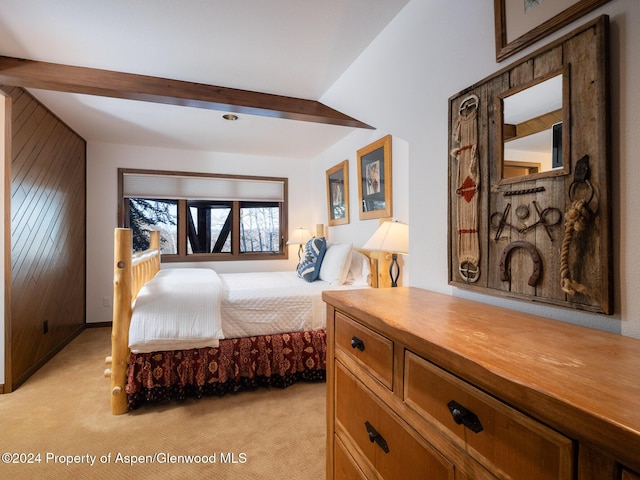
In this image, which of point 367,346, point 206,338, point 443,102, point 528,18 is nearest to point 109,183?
point 206,338

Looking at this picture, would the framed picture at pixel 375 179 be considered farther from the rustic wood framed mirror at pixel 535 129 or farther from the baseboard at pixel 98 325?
the baseboard at pixel 98 325

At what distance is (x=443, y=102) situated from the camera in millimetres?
1414

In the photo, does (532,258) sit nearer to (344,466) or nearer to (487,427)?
(487,427)

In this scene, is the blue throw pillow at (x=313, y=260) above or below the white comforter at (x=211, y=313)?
above

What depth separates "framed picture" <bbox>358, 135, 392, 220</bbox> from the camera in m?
2.85

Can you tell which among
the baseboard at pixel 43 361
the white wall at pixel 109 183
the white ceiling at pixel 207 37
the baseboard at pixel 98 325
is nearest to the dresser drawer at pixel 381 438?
the white ceiling at pixel 207 37

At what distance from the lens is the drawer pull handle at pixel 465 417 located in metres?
0.65

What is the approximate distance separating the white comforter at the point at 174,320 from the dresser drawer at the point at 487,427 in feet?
5.68

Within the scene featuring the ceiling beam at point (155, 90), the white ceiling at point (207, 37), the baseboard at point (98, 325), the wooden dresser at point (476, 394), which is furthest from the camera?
the baseboard at point (98, 325)

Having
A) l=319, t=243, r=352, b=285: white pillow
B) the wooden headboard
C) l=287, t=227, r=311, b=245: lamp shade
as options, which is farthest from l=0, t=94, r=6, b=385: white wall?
l=287, t=227, r=311, b=245: lamp shade

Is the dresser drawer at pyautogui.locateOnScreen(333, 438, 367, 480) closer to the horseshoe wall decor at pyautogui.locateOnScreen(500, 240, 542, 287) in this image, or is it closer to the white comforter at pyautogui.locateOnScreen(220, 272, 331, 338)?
the horseshoe wall decor at pyautogui.locateOnScreen(500, 240, 542, 287)

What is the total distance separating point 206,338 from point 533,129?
84.2 inches

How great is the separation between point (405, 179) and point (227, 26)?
1.61 m

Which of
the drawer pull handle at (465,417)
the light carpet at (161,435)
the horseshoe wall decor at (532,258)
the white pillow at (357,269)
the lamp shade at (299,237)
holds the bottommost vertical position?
the light carpet at (161,435)
